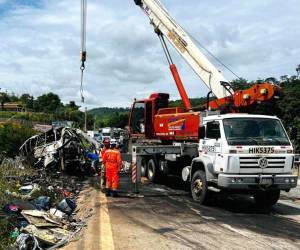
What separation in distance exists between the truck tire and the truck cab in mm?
26

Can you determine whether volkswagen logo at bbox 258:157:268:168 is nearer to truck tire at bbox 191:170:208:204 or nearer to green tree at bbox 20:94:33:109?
truck tire at bbox 191:170:208:204

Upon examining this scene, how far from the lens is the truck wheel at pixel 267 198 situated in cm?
1191

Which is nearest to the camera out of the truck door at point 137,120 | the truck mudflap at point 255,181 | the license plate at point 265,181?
the truck mudflap at point 255,181

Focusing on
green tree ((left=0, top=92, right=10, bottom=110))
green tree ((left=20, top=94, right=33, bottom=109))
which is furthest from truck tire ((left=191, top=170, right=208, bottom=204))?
green tree ((left=20, top=94, right=33, bottom=109))

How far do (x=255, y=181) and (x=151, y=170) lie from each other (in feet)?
24.8

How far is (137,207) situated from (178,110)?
6.37 m

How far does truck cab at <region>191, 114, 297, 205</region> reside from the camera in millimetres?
10797

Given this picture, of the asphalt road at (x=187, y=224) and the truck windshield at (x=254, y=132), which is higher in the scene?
the truck windshield at (x=254, y=132)

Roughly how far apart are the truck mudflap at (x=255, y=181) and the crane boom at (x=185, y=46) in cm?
467

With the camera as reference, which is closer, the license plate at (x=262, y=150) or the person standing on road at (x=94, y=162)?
the license plate at (x=262, y=150)

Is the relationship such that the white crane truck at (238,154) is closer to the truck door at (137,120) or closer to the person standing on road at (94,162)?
the truck door at (137,120)

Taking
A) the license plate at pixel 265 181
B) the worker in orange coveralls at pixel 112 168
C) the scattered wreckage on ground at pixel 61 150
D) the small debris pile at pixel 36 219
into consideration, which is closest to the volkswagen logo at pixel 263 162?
the license plate at pixel 265 181

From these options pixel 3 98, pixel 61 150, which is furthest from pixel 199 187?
pixel 3 98

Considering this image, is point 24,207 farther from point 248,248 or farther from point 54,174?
point 54,174
